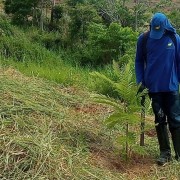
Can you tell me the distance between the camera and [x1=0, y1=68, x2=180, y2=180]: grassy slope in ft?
12.6

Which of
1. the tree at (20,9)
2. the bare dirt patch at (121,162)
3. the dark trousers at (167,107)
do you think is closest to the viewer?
the bare dirt patch at (121,162)

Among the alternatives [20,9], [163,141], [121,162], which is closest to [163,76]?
[163,141]

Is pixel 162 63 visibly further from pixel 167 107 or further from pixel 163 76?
pixel 167 107

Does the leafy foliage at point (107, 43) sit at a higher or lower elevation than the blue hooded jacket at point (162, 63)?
lower

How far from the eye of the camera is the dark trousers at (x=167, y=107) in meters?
4.69

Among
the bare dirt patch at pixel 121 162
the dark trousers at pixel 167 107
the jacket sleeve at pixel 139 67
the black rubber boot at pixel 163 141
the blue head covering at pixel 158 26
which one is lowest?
the bare dirt patch at pixel 121 162

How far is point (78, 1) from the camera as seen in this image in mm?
15867

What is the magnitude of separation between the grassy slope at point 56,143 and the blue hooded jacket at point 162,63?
791 mm

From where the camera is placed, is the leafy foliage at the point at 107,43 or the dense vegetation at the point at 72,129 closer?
the dense vegetation at the point at 72,129

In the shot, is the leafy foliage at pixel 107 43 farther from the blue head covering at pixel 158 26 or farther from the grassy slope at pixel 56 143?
the blue head covering at pixel 158 26

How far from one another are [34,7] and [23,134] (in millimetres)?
11524

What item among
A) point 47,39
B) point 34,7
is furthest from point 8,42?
point 34,7

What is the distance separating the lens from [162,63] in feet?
15.2

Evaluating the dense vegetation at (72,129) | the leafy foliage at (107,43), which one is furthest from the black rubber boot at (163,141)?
the leafy foliage at (107,43)
